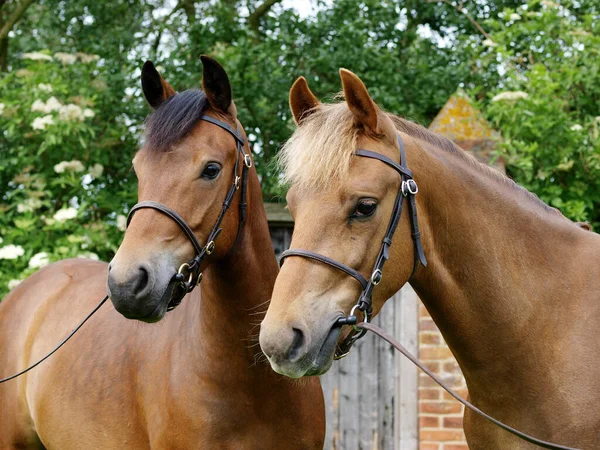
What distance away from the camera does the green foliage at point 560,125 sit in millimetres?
4629

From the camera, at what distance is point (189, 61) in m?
6.77

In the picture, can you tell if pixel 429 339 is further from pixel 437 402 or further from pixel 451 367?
pixel 437 402

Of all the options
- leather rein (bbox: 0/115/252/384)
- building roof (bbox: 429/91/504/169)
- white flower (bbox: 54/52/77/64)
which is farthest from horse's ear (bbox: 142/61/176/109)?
white flower (bbox: 54/52/77/64)

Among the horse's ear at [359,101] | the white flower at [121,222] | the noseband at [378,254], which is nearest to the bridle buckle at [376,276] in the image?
the noseband at [378,254]

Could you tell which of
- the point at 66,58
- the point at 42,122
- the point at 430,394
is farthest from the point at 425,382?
the point at 66,58

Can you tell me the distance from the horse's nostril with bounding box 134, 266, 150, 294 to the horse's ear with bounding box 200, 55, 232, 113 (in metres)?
0.84

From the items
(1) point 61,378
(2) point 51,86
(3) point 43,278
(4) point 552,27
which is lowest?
(1) point 61,378

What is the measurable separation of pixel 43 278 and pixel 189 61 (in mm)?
3172

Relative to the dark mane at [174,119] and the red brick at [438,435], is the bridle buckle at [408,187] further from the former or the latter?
the red brick at [438,435]

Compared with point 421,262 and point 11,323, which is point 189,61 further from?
point 421,262

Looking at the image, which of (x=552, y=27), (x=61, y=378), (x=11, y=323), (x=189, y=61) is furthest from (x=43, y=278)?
(x=552, y=27)

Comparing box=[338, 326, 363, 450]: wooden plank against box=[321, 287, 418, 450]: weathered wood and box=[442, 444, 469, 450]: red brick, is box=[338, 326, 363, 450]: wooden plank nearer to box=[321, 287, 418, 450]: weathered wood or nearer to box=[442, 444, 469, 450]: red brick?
box=[321, 287, 418, 450]: weathered wood

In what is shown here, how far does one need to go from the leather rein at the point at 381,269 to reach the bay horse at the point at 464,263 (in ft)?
0.06

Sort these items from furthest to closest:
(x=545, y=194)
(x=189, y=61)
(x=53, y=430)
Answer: (x=189, y=61) → (x=545, y=194) → (x=53, y=430)
